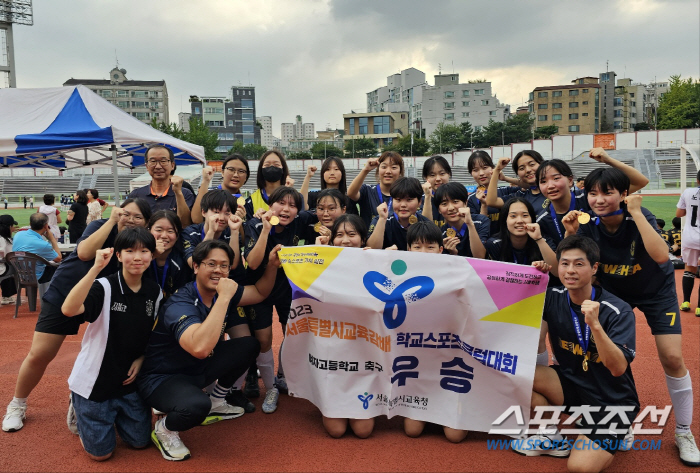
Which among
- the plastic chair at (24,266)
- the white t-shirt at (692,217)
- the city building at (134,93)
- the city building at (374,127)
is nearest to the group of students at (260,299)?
the white t-shirt at (692,217)

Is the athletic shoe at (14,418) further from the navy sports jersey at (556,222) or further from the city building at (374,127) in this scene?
the city building at (374,127)


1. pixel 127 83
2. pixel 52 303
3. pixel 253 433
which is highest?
pixel 127 83

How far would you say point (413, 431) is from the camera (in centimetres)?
377

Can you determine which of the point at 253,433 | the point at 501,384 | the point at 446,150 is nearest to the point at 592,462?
the point at 501,384

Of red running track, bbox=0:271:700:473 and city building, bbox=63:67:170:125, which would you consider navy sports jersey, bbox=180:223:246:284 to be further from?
city building, bbox=63:67:170:125

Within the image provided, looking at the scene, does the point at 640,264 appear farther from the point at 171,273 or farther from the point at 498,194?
the point at 171,273

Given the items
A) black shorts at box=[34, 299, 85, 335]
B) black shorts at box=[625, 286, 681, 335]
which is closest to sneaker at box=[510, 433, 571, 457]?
black shorts at box=[625, 286, 681, 335]

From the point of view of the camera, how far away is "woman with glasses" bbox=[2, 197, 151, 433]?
3.80m

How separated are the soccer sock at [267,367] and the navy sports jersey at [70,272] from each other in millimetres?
1501

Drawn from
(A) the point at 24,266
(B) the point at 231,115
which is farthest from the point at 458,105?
(A) the point at 24,266

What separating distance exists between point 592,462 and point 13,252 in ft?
28.6

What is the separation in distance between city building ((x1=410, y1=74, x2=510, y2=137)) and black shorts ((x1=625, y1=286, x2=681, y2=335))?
89521 mm

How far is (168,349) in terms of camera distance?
12.2 feet

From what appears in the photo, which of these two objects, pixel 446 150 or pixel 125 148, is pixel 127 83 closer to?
pixel 446 150
